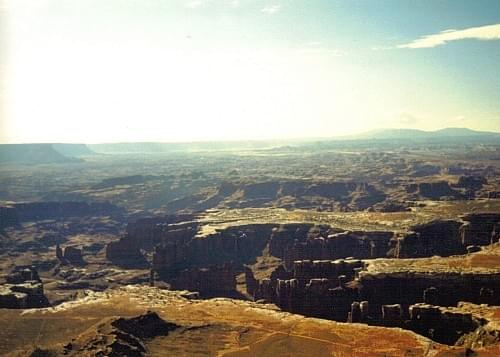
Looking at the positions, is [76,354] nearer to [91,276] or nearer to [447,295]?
[447,295]

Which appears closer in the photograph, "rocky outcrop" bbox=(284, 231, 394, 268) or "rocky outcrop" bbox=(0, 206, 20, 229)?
"rocky outcrop" bbox=(284, 231, 394, 268)

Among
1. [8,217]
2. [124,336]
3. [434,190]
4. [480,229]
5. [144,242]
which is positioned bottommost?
[144,242]

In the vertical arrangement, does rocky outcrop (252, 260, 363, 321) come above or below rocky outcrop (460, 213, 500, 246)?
below

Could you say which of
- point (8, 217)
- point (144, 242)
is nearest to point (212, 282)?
point (144, 242)

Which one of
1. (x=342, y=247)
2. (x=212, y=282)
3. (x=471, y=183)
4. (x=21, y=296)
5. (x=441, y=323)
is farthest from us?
(x=471, y=183)

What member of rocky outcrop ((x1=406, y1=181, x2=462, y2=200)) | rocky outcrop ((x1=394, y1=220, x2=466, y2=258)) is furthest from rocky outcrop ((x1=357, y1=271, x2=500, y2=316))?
rocky outcrop ((x1=406, y1=181, x2=462, y2=200))

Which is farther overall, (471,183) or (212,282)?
(471,183)

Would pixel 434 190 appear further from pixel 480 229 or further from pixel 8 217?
pixel 8 217

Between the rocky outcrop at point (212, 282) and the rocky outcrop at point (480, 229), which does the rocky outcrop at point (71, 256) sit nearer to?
the rocky outcrop at point (212, 282)

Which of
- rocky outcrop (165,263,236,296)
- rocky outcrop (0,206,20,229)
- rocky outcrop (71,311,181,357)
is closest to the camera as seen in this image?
rocky outcrop (71,311,181,357)

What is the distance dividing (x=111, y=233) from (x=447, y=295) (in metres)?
94.4

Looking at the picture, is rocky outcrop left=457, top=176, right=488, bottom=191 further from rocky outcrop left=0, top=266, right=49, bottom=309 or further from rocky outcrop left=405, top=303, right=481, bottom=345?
rocky outcrop left=0, top=266, right=49, bottom=309

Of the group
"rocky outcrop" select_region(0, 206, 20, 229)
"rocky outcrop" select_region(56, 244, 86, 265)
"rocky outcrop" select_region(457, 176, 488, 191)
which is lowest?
"rocky outcrop" select_region(56, 244, 86, 265)

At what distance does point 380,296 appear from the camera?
69.9m
